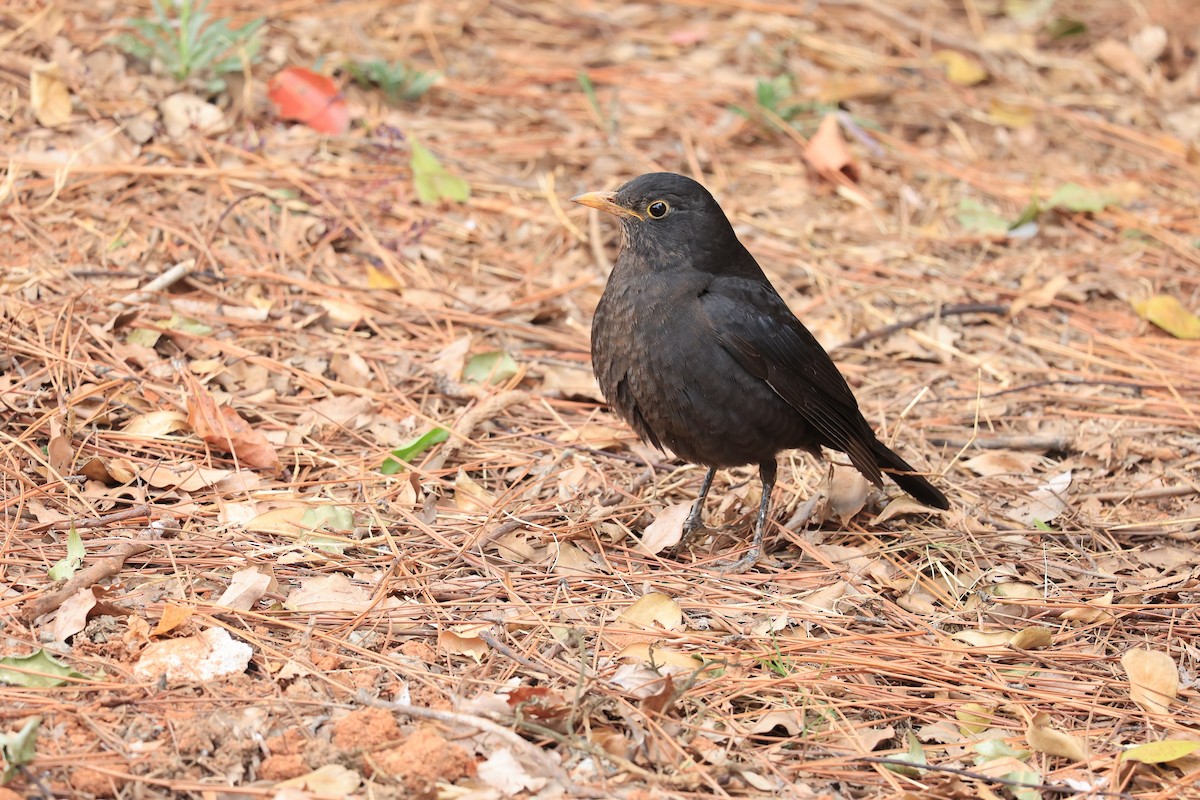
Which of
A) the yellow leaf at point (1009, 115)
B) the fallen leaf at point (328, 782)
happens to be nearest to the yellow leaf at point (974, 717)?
the fallen leaf at point (328, 782)

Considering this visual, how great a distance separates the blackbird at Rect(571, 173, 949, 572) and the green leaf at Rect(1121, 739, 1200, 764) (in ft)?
4.77

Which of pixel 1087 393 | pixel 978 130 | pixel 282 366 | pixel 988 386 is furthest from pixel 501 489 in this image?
pixel 978 130

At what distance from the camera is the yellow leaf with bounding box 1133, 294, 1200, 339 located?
19.1ft

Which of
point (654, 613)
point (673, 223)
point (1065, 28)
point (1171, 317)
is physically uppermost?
point (1065, 28)

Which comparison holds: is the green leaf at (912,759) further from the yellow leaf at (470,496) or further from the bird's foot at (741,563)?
the yellow leaf at (470,496)

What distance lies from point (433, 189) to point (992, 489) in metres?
3.11

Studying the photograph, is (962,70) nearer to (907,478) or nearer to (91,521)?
(907,478)

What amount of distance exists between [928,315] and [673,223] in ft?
6.26

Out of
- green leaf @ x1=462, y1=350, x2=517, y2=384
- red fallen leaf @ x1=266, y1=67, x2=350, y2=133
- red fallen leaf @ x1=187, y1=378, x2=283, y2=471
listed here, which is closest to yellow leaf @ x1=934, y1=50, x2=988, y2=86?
red fallen leaf @ x1=266, y1=67, x2=350, y2=133

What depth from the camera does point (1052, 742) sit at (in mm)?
3297

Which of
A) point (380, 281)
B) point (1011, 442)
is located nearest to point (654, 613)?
point (1011, 442)

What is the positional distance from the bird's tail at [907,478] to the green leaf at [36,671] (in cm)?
287

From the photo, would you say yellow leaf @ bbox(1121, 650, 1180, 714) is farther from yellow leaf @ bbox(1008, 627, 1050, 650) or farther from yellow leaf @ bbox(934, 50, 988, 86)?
yellow leaf @ bbox(934, 50, 988, 86)

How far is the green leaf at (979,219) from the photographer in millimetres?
6695
